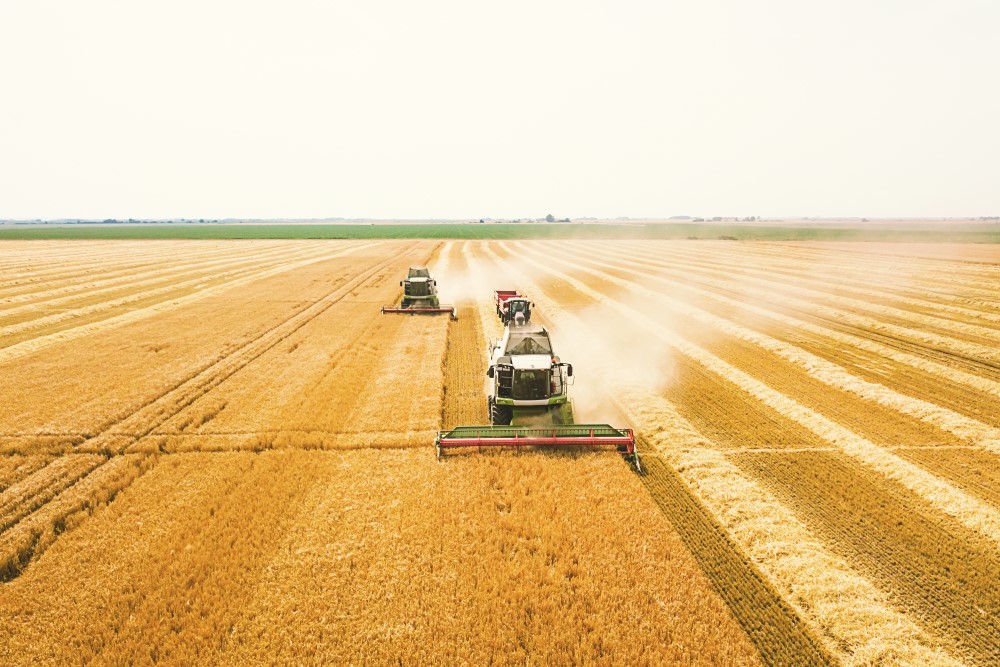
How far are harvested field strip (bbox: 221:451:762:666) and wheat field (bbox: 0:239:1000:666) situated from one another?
3 centimetres

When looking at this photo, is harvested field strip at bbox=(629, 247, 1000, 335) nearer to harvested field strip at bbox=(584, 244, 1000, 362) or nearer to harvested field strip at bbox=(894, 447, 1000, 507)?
harvested field strip at bbox=(584, 244, 1000, 362)

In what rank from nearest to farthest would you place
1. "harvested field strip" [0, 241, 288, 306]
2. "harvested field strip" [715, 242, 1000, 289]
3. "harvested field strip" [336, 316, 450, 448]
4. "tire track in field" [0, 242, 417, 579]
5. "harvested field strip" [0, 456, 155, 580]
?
"harvested field strip" [0, 456, 155, 580]
"tire track in field" [0, 242, 417, 579]
"harvested field strip" [336, 316, 450, 448]
"harvested field strip" [0, 241, 288, 306]
"harvested field strip" [715, 242, 1000, 289]

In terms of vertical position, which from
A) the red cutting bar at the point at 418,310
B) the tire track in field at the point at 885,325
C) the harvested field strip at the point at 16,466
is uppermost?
the red cutting bar at the point at 418,310

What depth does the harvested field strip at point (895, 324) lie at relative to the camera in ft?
57.9

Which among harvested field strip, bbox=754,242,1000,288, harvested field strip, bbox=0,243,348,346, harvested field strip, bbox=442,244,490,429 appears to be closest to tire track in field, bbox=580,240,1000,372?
harvested field strip, bbox=754,242,1000,288

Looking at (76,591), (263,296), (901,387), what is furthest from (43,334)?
(901,387)

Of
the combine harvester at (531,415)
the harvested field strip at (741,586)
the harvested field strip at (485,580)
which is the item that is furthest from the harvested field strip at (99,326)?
the harvested field strip at (741,586)

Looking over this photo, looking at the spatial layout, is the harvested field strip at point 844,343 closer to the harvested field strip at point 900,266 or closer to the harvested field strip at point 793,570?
the harvested field strip at point 793,570

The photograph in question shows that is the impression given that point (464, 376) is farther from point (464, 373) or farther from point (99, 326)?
point (99, 326)

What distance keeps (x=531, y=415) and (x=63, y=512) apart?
8970 millimetres

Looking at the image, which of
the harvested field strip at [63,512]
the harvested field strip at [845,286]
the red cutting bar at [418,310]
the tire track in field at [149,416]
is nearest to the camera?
the harvested field strip at [63,512]

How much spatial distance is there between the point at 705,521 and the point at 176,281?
41233 mm

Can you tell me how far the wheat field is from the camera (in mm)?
5703

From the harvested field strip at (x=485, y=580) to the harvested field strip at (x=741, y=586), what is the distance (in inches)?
8.5
